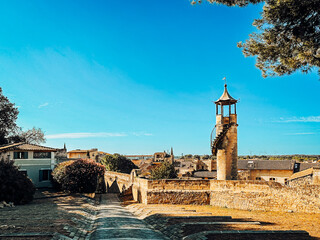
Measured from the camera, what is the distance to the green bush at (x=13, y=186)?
21.5 m

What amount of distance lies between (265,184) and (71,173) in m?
20.9

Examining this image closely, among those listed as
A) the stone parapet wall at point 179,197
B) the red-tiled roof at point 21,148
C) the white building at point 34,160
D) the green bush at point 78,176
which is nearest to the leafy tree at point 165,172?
the green bush at point 78,176

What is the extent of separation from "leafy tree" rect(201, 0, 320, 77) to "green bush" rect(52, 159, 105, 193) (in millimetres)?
22490

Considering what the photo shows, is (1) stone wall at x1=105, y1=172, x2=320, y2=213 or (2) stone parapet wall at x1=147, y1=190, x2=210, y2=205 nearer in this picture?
(1) stone wall at x1=105, y1=172, x2=320, y2=213

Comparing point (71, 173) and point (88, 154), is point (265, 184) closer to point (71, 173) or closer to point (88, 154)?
point (71, 173)

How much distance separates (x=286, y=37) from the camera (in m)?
14.1

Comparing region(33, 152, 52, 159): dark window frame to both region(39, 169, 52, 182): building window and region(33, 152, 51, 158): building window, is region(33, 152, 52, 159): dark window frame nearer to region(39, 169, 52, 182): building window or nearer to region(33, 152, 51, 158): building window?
region(33, 152, 51, 158): building window

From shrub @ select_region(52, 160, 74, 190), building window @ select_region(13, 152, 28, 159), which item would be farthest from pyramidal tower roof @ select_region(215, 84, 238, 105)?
building window @ select_region(13, 152, 28, 159)

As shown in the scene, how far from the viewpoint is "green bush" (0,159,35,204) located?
21500 millimetres

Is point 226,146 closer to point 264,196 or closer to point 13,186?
point 264,196

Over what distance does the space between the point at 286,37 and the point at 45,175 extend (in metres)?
32.3

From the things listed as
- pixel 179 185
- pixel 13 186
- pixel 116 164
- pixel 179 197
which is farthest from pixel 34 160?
pixel 179 197

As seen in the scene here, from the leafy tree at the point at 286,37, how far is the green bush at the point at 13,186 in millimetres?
20486

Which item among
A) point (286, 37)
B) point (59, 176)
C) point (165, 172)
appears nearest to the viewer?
point (286, 37)
